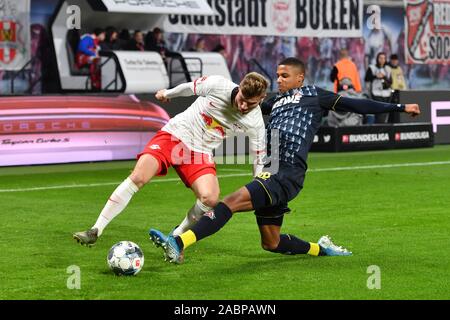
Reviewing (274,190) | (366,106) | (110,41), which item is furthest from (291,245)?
(110,41)

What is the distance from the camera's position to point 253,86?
9523 mm

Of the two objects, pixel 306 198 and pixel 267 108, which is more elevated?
pixel 267 108

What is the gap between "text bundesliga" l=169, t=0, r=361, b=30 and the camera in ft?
99.6

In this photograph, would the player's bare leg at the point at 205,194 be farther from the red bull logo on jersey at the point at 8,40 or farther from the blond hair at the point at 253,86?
the red bull logo on jersey at the point at 8,40

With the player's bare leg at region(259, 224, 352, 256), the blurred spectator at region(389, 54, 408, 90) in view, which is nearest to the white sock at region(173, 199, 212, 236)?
the player's bare leg at region(259, 224, 352, 256)

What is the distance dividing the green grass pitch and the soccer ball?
→ 0.10m

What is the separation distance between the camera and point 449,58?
3791cm

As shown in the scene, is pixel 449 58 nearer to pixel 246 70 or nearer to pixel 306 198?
pixel 246 70

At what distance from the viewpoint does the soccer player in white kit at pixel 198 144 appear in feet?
33.2

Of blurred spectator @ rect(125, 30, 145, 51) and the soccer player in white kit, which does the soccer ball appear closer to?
the soccer player in white kit

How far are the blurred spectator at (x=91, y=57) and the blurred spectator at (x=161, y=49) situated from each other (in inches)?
78.5

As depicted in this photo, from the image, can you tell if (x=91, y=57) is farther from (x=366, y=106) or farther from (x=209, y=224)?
(x=209, y=224)
